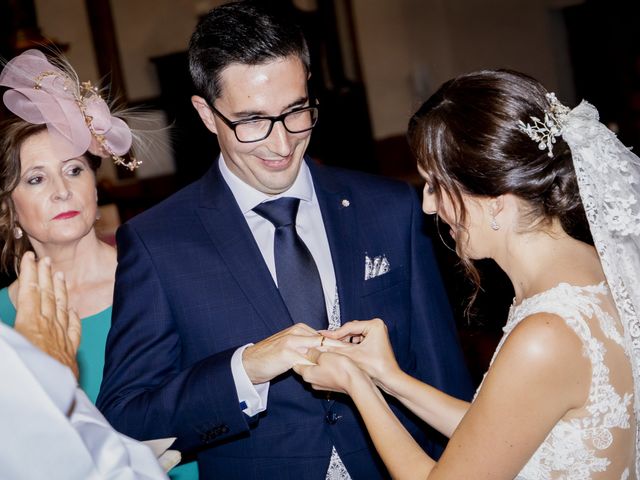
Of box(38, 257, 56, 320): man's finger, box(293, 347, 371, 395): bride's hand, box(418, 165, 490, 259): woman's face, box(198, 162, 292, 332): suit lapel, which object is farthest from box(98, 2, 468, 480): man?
box(38, 257, 56, 320): man's finger

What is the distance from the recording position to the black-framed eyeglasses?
234cm

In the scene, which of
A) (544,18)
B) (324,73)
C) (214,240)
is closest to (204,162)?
(324,73)

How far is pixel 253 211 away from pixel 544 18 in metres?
11.1

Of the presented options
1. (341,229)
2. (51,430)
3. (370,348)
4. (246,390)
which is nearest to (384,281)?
(341,229)

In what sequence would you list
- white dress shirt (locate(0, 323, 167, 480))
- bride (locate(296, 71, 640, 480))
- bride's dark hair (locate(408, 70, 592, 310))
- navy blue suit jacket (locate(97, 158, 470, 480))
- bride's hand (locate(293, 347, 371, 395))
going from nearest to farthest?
white dress shirt (locate(0, 323, 167, 480)) < bride (locate(296, 71, 640, 480)) < bride's dark hair (locate(408, 70, 592, 310)) < bride's hand (locate(293, 347, 371, 395)) < navy blue suit jacket (locate(97, 158, 470, 480))

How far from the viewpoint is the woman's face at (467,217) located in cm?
206

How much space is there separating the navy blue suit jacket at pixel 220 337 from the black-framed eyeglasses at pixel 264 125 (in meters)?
0.19

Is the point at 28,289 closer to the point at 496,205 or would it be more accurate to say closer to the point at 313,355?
the point at 313,355

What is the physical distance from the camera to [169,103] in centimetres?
1041

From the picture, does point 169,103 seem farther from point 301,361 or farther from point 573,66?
point 301,361

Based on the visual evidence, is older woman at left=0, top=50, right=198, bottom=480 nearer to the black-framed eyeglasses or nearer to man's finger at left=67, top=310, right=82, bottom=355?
the black-framed eyeglasses

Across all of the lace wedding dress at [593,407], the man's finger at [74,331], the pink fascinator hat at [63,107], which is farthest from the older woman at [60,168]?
the lace wedding dress at [593,407]

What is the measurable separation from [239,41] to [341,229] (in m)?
0.60

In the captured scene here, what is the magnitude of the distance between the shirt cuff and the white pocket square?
0.42m
